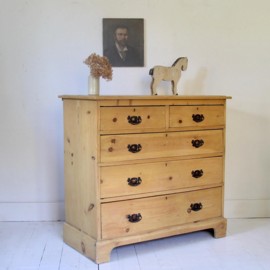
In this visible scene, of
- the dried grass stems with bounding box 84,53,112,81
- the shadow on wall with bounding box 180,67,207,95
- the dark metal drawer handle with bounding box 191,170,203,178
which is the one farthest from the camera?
the shadow on wall with bounding box 180,67,207,95

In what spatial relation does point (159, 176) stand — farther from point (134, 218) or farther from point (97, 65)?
point (97, 65)

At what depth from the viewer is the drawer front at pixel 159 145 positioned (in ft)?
7.73

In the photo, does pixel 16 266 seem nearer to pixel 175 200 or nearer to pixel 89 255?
pixel 89 255

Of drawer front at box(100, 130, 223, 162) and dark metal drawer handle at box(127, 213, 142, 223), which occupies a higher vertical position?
drawer front at box(100, 130, 223, 162)

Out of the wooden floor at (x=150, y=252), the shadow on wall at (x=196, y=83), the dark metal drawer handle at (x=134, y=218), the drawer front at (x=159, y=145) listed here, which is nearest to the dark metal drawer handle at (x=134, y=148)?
the drawer front at (x=159, y=145)

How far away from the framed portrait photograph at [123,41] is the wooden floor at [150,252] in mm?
1250

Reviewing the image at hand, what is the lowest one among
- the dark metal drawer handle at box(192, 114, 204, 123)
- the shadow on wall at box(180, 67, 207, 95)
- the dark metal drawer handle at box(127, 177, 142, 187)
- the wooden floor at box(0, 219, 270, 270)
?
the wooden floor at box(0, 219, 270, 270)

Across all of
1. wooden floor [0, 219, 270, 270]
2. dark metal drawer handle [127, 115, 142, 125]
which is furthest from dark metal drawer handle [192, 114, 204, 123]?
wooden floor [0, 219, 270, 270]

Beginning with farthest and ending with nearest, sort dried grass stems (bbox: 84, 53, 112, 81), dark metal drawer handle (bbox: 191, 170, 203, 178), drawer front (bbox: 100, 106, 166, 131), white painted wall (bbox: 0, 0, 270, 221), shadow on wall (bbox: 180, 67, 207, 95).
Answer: shadow on wall (bbox: 180, 67, 207, 95)
white painted wall (bbox: 0, 0, 270, 221)
dark metal drawer handle (bbox: 191, 170, 203, 178)
dried grass stems (bbox: 84, 53, 112, 81)
drawer front (bbox: 100, 106, 166, 131)

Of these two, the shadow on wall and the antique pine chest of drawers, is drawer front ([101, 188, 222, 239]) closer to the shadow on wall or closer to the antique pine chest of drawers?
the antique pine chest of drawers

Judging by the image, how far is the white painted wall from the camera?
2.95 metres

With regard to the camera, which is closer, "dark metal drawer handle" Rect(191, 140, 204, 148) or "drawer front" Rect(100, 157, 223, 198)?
"drawer front" Rect(100, 157, 223, 198)

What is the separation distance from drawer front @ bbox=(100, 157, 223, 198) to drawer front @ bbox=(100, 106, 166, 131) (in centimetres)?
23

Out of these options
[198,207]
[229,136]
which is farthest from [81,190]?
[229,136]
